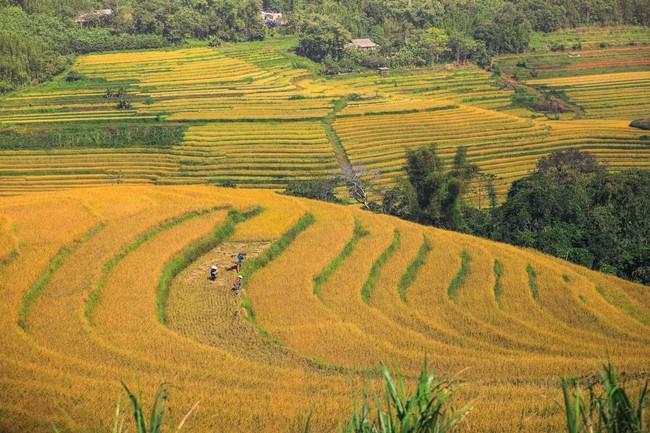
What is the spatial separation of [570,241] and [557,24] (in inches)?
2596

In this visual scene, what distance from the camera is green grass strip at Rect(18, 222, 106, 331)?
50.9 feet

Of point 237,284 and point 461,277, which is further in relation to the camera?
point 461,277

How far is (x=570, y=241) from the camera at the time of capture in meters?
28.0

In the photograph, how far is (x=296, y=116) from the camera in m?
55.0

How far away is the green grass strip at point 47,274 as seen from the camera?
15508mm

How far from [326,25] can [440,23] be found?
14172mm

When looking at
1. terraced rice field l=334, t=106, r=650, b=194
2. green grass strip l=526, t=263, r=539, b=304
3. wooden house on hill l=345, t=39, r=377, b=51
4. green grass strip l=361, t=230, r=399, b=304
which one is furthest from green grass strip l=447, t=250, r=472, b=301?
wooden house on hill l=345, t=39, r=377, b=51

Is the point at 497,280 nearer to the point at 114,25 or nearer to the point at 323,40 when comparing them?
the point at 323,40

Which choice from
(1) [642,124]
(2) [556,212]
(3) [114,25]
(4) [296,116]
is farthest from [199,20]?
(2) [556,212]

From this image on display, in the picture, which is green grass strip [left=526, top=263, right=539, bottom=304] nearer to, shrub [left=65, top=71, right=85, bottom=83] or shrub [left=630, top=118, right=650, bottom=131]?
shrub [left=630, top=118, right=650, bottom=131]

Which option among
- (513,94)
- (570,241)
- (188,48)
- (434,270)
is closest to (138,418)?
(434,270)

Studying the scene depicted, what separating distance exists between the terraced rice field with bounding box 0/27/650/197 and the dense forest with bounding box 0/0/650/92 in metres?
2.83

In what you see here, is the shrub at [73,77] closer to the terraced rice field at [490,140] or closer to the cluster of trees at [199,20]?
the cluster of trees at [199,20]

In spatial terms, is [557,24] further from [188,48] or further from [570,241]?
[570,241]
